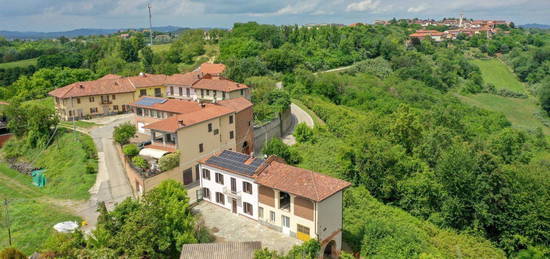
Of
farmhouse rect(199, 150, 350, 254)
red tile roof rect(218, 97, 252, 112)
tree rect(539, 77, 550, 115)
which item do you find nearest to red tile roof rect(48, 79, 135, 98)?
red tile roof rect(218, 97, 252, 112)

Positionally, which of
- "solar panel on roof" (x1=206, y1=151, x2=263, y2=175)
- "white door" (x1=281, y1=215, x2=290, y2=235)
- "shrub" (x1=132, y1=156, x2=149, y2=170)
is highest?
"solar panel on roof" (x1=206, y1=151, x2=263, y2=175)

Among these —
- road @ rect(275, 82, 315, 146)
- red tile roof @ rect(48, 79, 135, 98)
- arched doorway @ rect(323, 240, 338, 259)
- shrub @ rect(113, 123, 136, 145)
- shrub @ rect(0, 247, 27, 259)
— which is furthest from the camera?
red tile roof @ rect(48, 79, 135, 98)

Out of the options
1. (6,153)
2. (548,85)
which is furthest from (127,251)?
(548,85)

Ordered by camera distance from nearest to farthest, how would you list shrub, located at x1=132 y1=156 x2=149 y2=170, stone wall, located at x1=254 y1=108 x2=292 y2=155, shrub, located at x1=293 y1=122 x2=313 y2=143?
shrub, located at x1=132 y1=156 x2=149 y2=170
stone wall, located at x1=254 y1=108 x2=292 y2=155
shrub, located at x1=293 y1=122 x2=313 y2=143

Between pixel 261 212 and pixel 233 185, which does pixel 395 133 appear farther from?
pixel 233 185

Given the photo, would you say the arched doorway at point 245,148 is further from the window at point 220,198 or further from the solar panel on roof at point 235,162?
the window at point 220,198

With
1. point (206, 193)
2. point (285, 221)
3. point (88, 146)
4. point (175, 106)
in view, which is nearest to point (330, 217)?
point (285, 221)

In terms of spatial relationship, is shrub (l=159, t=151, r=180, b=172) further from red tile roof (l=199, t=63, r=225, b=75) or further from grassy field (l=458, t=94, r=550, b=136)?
grassy field (l=458, t=94, r=550, b=136)
